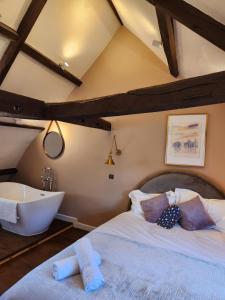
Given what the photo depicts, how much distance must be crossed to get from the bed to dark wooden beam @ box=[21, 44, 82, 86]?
8.03ft

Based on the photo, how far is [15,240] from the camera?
3.42m

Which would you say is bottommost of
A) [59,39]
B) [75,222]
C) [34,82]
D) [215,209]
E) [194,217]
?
[75,222]

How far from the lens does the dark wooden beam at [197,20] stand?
1.72m

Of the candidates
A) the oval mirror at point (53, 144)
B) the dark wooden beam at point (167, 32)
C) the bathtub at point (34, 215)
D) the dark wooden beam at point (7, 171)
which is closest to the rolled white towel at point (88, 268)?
the bathtub at point (34, 215)

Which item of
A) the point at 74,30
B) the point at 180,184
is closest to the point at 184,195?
the point at 180,184

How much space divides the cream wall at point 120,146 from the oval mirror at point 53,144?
121 millimetres

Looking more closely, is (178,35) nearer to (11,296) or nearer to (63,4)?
(63,4)

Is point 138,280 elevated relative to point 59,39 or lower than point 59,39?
lower

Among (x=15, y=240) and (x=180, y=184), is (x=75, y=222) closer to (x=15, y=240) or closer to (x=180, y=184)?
(x=15, y=240)

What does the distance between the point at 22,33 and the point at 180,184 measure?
9.47ft

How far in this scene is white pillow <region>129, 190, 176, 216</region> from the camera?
124 inches

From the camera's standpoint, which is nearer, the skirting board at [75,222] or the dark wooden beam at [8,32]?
the dark wooden beam at [8,32]

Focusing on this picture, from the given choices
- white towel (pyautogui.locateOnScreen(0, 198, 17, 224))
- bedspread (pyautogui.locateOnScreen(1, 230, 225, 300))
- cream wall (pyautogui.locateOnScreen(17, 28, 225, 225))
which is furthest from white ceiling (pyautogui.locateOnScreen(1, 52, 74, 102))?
bedspread (pyautogui.locateOnScreen(1, 230, 225, 300))

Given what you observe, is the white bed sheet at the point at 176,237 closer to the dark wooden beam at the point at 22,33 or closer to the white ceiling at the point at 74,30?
the dark wooden beam at the point at 22,33
